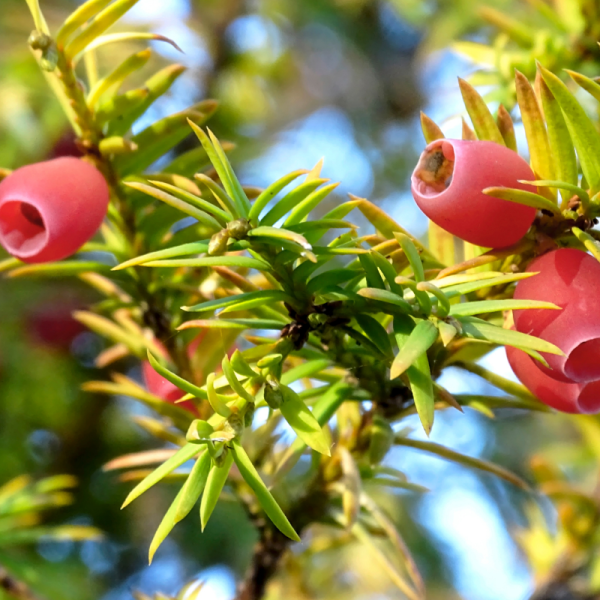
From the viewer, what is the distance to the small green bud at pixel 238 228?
233 millimetres

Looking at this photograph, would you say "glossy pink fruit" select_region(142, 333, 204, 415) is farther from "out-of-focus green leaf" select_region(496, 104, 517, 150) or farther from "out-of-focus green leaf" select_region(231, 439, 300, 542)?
"out-of-focus green leaf" select_region(496, 104, 517, 150)

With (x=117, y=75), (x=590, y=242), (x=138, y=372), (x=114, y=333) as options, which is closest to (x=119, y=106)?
(x=117, y=75)

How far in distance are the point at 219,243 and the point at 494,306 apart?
0.34 feet

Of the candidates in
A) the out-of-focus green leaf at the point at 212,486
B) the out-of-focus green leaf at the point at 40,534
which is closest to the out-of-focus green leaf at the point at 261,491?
the out-of-focus green leaf at the point at 212,486

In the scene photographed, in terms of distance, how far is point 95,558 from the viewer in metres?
1.00

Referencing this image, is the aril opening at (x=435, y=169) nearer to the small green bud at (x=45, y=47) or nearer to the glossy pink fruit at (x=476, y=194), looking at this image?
the glossy pink fruit at (x=476, y=194)

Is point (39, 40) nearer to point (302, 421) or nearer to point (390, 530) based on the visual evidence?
point (302, 421)

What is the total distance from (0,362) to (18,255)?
78cm

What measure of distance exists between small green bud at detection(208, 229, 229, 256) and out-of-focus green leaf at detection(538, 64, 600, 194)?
136 mm

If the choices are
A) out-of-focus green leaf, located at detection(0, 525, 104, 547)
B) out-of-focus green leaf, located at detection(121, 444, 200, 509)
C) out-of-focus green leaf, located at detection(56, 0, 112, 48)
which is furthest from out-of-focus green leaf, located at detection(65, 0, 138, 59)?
out-of-focus green leaf, located at detection(0, 525, 104, 547)

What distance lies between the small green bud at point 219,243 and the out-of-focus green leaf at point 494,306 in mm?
92

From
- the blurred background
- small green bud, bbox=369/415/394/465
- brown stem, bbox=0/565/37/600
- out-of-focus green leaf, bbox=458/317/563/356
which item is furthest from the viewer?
the blurred background

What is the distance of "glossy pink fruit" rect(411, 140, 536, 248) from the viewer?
241 millimetres

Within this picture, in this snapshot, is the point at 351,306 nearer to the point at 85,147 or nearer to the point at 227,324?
the point at 227,324
